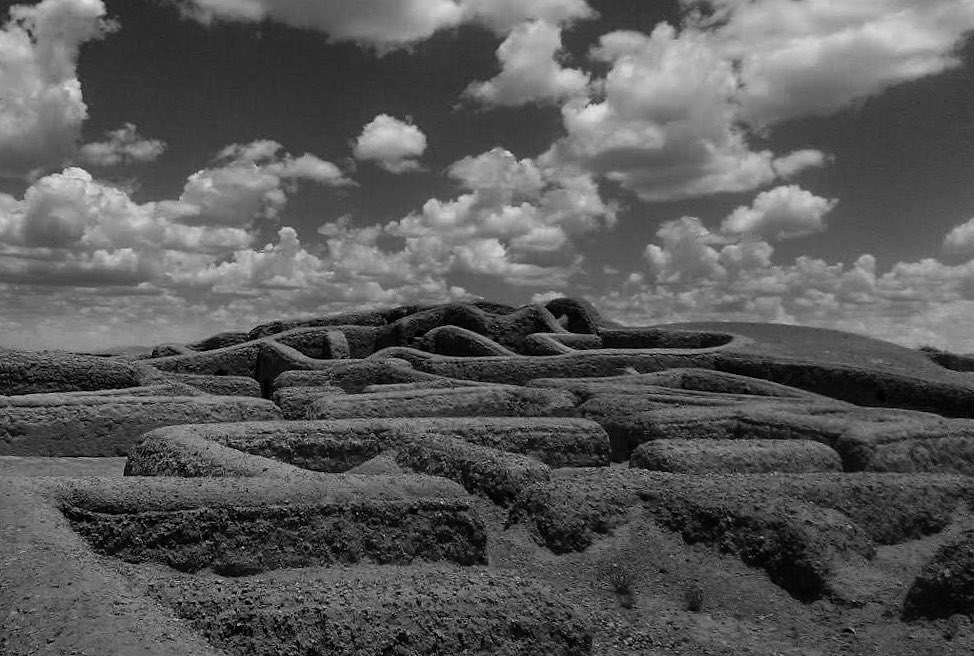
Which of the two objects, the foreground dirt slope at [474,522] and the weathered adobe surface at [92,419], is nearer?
the foreground dirt slope at [474,522]

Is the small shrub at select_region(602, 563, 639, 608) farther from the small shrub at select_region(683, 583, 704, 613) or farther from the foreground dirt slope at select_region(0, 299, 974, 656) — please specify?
the small shrub at select_region(683, 583, 704, 613)

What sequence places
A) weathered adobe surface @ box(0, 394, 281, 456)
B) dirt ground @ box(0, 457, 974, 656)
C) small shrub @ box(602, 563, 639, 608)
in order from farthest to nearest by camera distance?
weathered adobe surface @ box(0, 394, 281, 456), small shrub @ box(602, 563, 639, 608), dirt ground @ box(0, 457, 974, 656)

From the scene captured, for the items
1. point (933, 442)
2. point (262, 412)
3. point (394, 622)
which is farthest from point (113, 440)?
point (933, 442)

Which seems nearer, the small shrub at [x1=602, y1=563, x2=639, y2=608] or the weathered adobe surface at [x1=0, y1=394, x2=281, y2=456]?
the small shrub at [x1=602, y1=563, x2=639, y2=608]

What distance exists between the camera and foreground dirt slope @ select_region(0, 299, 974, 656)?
14.3 ft

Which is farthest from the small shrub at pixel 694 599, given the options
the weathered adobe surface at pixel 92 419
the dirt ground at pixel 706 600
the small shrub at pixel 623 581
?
the weathered adobe surface at pixel 92 419

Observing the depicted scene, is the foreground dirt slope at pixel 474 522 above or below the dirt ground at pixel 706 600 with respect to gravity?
above

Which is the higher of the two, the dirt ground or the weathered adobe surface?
the weathered adobe surface

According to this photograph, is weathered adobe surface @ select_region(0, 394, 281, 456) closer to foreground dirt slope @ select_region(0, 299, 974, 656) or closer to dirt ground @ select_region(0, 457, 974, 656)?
foreground dirt slope @ select_region(0, 299, 974, 656)

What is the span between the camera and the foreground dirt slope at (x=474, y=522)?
14.3 feet

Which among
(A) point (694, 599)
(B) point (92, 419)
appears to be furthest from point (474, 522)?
(B) point (92, 419)

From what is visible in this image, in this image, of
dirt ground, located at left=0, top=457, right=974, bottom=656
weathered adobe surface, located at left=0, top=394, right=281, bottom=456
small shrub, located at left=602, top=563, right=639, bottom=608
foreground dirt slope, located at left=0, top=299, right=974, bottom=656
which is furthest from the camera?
weathered adobe surface, located at left=0, top=394, right=281, bottom=456

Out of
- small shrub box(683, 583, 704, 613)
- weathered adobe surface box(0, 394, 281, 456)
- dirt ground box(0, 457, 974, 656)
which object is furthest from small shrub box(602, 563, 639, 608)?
weathered adobe surface box(0, 394, 281, 456)

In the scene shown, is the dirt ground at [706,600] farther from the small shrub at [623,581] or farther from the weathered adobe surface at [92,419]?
the weathered adobe surface at [92,419]
